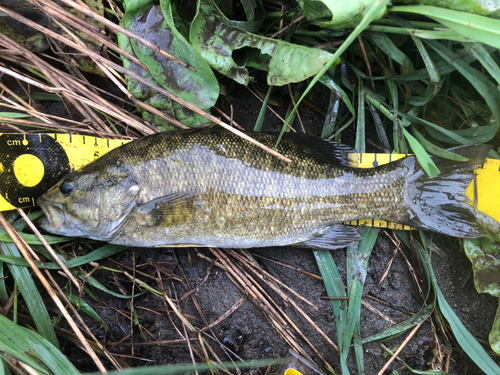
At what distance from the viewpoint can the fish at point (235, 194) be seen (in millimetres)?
2279

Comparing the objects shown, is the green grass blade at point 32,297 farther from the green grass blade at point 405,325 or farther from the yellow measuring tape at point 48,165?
the green grass blade at point 405,325

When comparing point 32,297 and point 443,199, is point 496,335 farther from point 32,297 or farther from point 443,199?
point 32,297

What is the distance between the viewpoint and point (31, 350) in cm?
→ 200

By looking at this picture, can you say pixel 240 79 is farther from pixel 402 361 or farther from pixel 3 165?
pixel 402 361

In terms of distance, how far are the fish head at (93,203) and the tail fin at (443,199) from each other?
2034mm

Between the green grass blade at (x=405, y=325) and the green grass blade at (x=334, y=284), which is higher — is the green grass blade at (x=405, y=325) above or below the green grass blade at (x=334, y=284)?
below

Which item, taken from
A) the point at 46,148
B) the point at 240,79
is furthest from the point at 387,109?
the point at 46,148

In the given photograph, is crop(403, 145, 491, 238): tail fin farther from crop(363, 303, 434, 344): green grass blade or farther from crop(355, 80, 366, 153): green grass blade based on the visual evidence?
crop(363, 303, 434, 344): green grass blade

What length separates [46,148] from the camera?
2480 mm

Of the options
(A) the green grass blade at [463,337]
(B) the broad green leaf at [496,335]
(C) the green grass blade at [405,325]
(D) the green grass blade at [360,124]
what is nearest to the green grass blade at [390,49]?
(D) the green grass blade at [360,124]

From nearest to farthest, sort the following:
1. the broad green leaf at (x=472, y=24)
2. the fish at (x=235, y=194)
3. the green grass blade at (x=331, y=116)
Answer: the broad green leaf at (x=472, y=24), the fish at (x=235, y=194), the green grass blade at (x=331, y=116)

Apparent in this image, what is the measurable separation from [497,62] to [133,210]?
2.75 meters

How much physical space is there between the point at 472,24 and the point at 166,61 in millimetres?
1917

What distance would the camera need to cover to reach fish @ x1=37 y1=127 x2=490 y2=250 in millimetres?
2279
